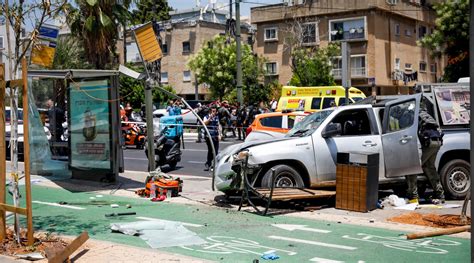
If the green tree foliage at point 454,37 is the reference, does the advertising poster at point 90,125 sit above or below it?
below

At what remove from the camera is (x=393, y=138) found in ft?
34.6

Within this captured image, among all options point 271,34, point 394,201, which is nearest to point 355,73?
point 271,34

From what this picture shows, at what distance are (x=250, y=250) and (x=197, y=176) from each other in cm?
811

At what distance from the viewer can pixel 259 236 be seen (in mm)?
8070

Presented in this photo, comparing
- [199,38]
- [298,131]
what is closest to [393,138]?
[298,131]

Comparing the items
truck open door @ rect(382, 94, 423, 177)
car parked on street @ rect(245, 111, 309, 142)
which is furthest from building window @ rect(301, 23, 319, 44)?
truck open door @ rect(382, 94, 423, 177)

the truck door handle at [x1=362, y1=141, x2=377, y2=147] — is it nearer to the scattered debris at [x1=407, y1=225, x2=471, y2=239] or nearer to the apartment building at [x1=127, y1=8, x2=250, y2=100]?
the scattered debris at [x1=407, y1=225, x2=471, y2=239]

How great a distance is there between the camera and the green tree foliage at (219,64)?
51.9m

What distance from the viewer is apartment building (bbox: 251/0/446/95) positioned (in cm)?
4797

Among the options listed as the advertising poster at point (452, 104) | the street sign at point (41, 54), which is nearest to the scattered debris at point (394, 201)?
the advertising poster at point (452, 104)

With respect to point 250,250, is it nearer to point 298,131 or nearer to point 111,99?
point 298,131

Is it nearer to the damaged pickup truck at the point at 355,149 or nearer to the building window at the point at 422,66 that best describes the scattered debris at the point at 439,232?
the damaged pickup truck at the point at 355,149

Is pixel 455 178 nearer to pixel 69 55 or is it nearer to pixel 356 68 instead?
pixel 69 55

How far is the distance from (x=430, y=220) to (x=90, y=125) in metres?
8.04
